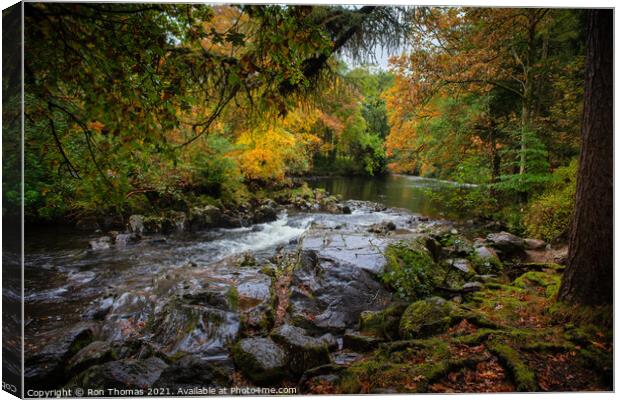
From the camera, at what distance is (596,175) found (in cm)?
259

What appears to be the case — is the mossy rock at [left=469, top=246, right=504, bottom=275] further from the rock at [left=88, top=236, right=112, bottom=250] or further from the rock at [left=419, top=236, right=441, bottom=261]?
the rock at [left=88, top=236, right=112, bottom=250]

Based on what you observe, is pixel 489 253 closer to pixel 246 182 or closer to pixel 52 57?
pixel 52 57

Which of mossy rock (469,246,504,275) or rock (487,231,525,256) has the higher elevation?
rock (487,231,525,256)

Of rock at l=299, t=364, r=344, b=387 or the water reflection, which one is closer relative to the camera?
rock at l=299, t=364, r=344, b=387

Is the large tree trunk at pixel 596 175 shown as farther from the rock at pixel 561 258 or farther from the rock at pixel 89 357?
the rock at pixel 89 357

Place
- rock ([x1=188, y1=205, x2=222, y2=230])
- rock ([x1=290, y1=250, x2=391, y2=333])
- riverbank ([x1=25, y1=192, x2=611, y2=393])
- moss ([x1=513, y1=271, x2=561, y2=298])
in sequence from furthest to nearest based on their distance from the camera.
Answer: rock ([x1=188, y1=205, x2=222, y2=230]) → rock ([x1=290, y1=250, x2=391, y2=333]) → moss ([x1=513, y1=271, x2=561, y2=298]) → riverbank ([x1=25, y1=192, x2=611, y2=393])

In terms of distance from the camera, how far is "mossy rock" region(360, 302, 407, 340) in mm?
3119

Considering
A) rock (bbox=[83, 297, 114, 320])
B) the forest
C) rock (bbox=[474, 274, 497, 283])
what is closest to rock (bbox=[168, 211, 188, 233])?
the forest

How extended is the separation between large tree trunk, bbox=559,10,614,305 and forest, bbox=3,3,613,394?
0.04ft

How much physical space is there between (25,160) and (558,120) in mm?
4650

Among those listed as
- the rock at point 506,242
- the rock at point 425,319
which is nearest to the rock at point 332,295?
the rock at point 425,319

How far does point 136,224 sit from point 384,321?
4.76m

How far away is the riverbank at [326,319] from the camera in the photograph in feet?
8.16

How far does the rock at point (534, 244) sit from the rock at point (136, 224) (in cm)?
594
